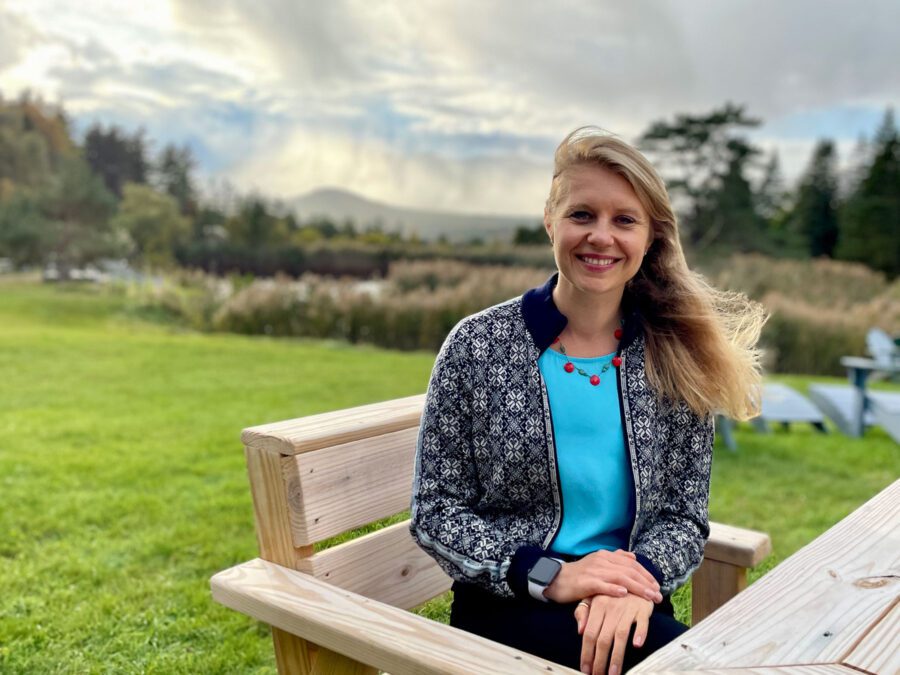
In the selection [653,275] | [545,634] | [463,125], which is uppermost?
[463,125]

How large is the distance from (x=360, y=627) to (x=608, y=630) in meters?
0.42

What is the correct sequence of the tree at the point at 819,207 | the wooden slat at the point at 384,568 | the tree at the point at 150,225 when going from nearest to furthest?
the wooden slat at the point at 384,568, the tree at the point at 150,225, the tree at the point at 819,207

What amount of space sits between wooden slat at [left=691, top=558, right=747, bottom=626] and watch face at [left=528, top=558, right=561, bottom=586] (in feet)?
1.85

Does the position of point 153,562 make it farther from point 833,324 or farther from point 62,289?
point 62,289

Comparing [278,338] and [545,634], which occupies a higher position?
[545,634]

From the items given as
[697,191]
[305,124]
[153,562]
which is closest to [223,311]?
[305,124]

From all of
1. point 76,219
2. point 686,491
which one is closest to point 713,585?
point 686,491

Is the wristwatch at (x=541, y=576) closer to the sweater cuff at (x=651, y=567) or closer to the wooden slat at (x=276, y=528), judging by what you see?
the sweater cuff at (x=651, y=567)

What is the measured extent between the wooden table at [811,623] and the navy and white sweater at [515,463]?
326mm

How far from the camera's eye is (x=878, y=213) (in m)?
18.8

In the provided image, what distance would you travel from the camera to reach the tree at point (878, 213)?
Result: 18.2 m

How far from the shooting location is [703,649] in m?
1.04

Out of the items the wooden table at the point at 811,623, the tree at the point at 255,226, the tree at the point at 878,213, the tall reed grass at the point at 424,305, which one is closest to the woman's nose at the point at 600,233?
the wooden table at the point at 811,623

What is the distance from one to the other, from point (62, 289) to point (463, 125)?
25.3ft
